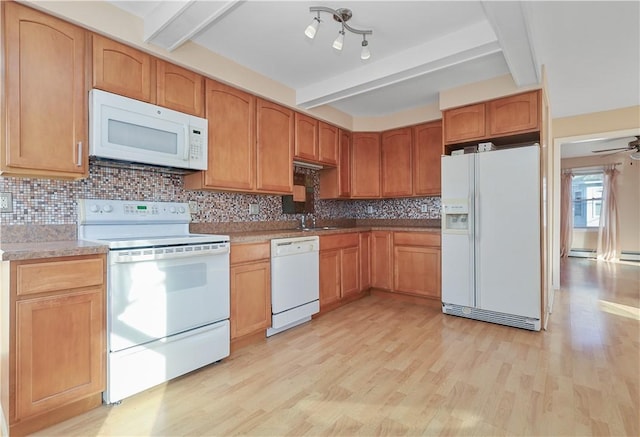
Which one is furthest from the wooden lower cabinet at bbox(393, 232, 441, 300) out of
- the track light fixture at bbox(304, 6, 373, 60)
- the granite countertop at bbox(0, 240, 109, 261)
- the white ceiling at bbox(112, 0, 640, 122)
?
the granite countertop at bbox(0, 240, 109, 261)

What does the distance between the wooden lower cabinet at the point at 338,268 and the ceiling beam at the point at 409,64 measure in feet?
4.88

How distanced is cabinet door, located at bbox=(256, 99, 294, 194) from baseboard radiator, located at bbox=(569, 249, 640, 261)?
7.96 m

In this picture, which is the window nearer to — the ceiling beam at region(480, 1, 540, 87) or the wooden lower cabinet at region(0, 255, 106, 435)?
the ceiling beam at region(480, 1, 540, 87)

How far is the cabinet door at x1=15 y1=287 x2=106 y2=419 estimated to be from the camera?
4.95ft

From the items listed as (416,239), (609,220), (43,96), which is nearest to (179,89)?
(43,96)

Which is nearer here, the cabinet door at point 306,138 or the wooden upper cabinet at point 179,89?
the wooden upper cabinet at point 179,89

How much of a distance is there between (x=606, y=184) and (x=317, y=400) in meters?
8.59

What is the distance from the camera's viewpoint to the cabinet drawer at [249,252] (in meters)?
2.51

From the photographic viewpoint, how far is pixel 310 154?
144 inches

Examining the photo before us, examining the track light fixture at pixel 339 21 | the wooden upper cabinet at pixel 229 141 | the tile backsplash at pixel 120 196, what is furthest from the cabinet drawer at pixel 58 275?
the track light fixture at pixel 339 21

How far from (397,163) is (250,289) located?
2617 millimetres

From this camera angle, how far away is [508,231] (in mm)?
2982

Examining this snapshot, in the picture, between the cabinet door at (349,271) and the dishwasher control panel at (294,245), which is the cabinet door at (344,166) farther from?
the dishwasher control panel at (294,245)

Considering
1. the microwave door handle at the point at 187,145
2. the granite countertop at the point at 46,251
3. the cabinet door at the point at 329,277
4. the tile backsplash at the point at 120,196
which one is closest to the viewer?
the granite countertop at the point at 46,251
